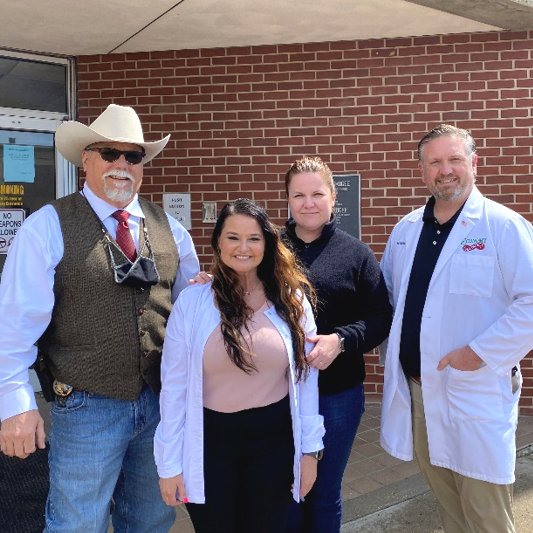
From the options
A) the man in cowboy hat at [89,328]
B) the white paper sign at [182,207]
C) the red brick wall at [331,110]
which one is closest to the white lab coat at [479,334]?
the man in cowboy hat at [89,328]

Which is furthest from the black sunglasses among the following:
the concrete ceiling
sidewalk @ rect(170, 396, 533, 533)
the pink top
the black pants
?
the concrete ceiling

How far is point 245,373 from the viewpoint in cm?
223

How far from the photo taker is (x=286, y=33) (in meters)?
5.18

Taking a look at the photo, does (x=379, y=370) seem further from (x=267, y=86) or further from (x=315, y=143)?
(x=267, y=86)

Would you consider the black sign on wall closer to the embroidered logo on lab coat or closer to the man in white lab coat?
the man in white lab coat

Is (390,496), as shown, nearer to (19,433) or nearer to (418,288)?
(418,288)

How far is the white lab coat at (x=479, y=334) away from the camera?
2.44 metres

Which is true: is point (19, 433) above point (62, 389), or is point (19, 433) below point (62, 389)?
below

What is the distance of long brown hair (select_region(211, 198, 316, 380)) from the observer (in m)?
2.25

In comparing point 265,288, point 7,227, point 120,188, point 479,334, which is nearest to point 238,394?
point 265,288

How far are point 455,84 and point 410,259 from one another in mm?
3130

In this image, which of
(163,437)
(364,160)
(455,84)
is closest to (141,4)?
(364,160)

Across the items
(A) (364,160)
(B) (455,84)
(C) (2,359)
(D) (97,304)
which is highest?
(B) (455,84)

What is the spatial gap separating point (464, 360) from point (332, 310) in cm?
58
